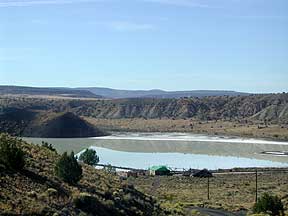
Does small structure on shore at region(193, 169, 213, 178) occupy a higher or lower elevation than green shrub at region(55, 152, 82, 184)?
lower

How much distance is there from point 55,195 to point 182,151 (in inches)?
3025

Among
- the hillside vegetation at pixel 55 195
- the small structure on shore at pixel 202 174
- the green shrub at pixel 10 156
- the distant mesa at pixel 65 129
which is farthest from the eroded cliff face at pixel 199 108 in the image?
the green shrub at pixel 10 156

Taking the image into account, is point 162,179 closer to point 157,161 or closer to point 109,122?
point 157,161

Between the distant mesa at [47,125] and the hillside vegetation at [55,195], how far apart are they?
9490cm

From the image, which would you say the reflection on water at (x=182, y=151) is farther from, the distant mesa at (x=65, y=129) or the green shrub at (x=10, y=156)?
the green shrub at (x=10, y=156)

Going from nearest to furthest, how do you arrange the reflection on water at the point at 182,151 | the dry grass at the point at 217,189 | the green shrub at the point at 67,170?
the green shrub at the point at 67,170, the dry grass at the point at 217,189, the reflection on water at the point at 182,151

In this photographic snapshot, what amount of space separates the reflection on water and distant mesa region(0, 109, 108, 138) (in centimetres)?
657

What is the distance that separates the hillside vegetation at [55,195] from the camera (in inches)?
682

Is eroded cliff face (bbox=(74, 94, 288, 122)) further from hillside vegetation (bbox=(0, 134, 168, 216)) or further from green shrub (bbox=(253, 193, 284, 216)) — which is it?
hillside vegetation (bbox=(0, 134, 168, 216))

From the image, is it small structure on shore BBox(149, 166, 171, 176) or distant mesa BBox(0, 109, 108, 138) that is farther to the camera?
A: distant mesa BBox(0, 109, 108, 138)

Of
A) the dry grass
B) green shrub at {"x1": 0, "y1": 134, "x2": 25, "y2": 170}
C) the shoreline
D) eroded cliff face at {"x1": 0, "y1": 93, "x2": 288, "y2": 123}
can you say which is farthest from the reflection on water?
eroded cliff face at {"x1": 0, "y1": 93, "x2": 288, "y2": 123}

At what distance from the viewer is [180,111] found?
18812 cm

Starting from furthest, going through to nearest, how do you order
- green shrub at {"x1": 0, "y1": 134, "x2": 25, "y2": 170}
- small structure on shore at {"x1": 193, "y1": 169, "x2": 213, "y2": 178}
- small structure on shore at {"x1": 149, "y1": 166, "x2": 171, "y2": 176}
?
1. small structure on shore at {"x1": 149, "y1": 166, "x2": 171, "y2": 176}
2. small structure on shore at {"x1": 193, "y1": 169, "x2": 213, "y2": 178}
3. green shrub at {"x1": 0, "y1": 134, "x2": 25, "y2": 170}

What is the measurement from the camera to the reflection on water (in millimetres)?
79562
